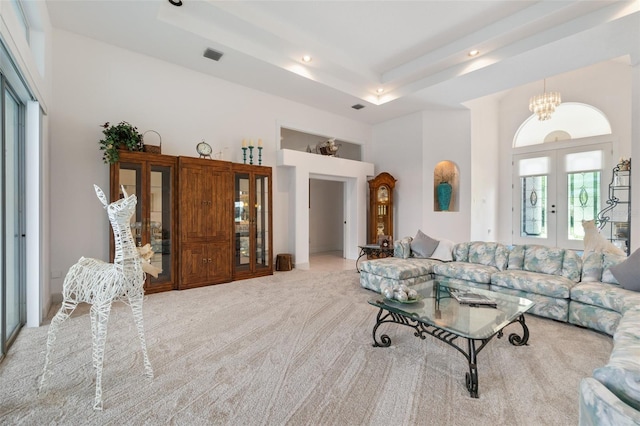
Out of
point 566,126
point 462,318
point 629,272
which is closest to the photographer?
point 462,318

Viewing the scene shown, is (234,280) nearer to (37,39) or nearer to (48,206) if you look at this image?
(48,206)

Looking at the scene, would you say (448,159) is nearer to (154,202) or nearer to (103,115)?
(154,202)

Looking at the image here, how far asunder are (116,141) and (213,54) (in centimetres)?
186

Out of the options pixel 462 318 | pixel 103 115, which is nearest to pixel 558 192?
pixel 462 318

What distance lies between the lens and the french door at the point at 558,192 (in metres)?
6.70

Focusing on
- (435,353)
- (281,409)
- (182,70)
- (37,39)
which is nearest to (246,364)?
(281,409)

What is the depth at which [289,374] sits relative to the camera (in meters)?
2.07

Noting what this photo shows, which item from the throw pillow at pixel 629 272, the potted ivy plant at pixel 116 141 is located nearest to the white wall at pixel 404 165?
the throw pillow at pixel 629 272

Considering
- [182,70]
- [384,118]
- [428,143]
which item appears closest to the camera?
[182,70]

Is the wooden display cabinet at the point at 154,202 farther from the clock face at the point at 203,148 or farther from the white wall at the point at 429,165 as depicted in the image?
the white wall at the point at 429,165

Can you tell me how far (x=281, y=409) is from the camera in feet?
5.60

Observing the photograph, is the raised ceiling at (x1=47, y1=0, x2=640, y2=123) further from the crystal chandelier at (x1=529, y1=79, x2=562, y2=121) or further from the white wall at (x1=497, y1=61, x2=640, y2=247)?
the white wall at (x1=497, y1=61, x2=640, y2=247)

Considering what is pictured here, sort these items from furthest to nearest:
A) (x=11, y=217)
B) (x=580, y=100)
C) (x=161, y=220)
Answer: (x=580, y=100), (x=161, y=220), (x=11, y=217)

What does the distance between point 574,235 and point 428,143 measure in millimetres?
4210
